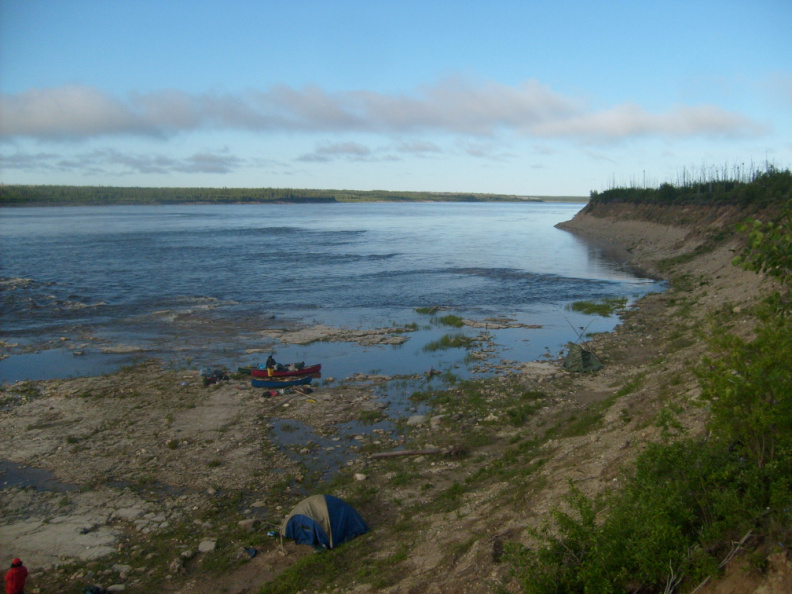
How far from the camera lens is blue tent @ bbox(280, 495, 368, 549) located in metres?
10.2

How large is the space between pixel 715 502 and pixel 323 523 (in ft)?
21.8

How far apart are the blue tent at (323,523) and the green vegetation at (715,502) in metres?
4.43

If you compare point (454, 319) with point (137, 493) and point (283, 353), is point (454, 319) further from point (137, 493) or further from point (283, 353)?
point (137, 493)

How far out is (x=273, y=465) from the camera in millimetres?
13547

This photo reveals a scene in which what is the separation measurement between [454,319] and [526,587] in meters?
23.1

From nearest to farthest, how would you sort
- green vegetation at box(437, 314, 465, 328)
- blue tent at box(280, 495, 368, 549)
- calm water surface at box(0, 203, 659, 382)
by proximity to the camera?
1. blue tent at box(280, 495, 368, 549)
2. calm water surface at box(0, 203, 659, 382)
3. green vegetation at box(437, 314, 465, 328)

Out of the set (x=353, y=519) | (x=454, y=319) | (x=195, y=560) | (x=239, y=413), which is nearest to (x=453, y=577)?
(x=353, y=519)

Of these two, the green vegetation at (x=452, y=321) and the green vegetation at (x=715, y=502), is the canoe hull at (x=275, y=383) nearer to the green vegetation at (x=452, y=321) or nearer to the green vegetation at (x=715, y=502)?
the green vegetation at (x=452, y=321)

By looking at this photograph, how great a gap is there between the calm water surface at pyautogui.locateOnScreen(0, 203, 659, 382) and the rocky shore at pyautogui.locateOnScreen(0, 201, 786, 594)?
3652mm

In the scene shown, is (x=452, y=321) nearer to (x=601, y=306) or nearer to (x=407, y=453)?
(x=601, y=306)

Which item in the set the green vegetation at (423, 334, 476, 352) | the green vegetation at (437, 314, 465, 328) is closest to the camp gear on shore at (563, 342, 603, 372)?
the green vegetation at (423, 334, 476, 352)

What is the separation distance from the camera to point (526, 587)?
623 cm

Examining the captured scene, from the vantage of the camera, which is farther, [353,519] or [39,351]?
[39,351]

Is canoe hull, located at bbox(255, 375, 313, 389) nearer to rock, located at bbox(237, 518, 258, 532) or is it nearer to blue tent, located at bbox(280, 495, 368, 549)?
rock, located at bbox(237, 518, 258, 532)
